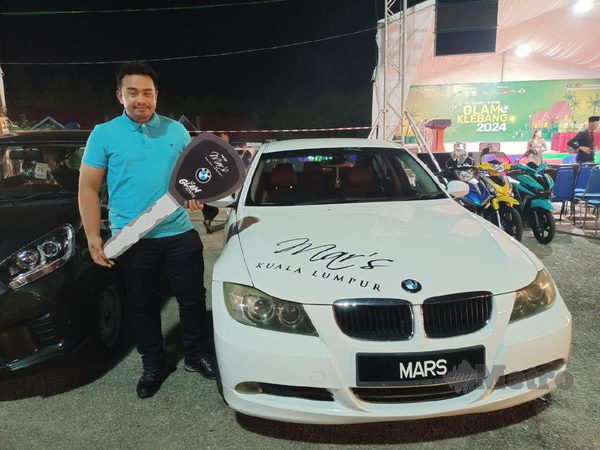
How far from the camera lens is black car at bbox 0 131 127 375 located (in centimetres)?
213

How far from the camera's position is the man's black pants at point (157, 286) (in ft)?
7.60

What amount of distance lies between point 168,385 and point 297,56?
3567 cm

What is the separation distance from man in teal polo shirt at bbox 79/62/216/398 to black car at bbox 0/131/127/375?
0.27 meters

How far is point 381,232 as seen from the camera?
91.0 inches

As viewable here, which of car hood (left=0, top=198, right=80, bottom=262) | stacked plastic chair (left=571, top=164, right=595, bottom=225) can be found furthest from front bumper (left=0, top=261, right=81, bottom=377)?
stacked plastic chair (left=571, top=164, right=595, bottom=225)

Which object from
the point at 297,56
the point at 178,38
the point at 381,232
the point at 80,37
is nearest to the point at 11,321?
the point at 381,232

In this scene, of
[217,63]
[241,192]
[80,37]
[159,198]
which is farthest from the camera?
[217,63]

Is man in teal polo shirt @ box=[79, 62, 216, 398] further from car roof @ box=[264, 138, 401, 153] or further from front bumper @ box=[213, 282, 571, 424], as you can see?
car roof @ box=[264, 138, 401, 153]

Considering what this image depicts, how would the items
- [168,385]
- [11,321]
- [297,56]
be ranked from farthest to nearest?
[297,56] → [168,385] → [11,321]

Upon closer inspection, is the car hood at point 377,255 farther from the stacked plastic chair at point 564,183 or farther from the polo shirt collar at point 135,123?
the stacked plastic chair at point 564,183

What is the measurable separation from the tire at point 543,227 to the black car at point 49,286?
501 centimetres

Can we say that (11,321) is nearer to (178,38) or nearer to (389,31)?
(389,31)

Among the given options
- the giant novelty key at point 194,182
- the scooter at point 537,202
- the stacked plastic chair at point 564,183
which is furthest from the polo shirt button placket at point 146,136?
the stacked plastic chair at point 564,183

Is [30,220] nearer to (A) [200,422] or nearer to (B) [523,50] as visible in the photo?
(A) [200,422]
